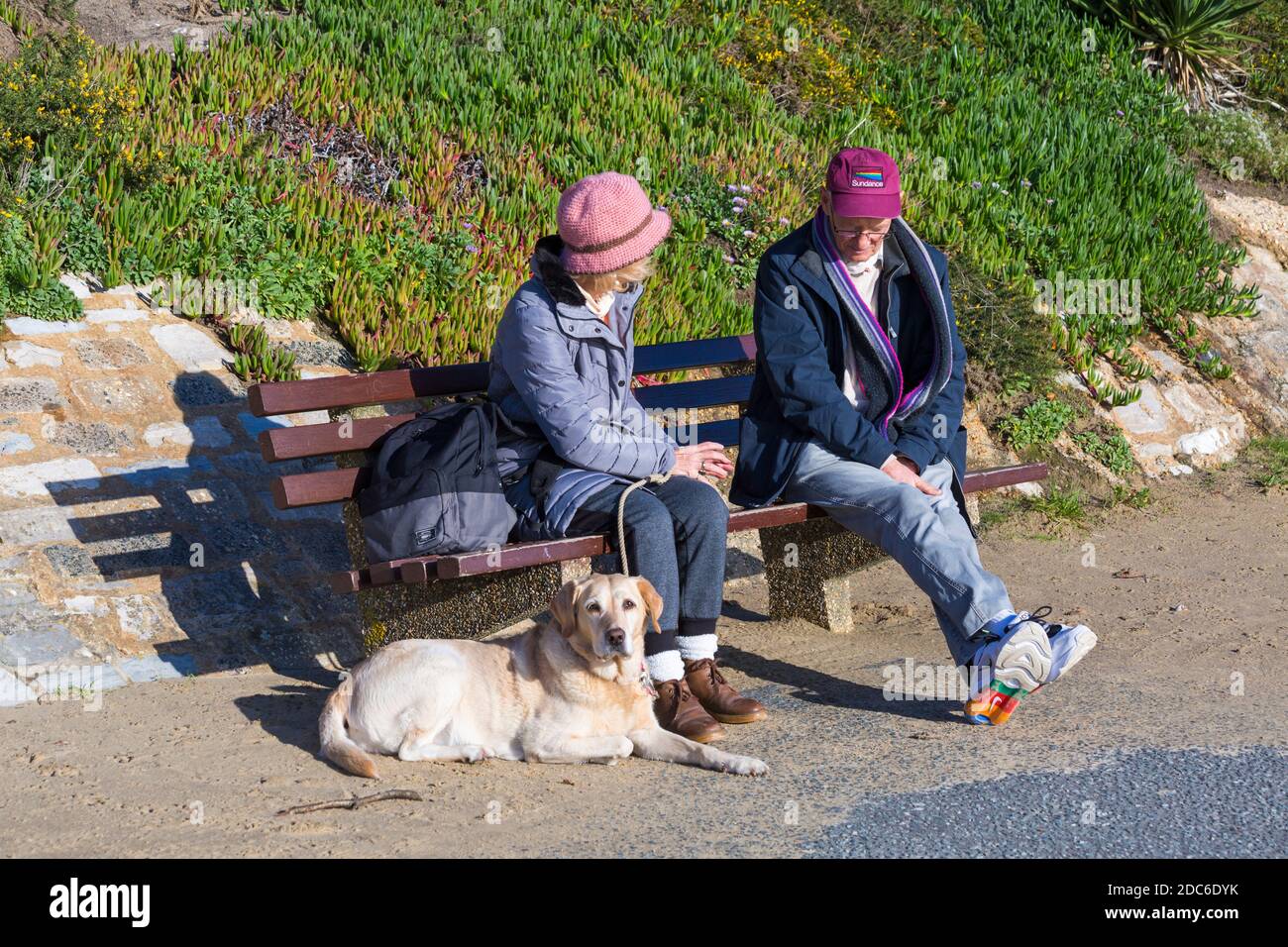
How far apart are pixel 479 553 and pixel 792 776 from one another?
1.19 metres

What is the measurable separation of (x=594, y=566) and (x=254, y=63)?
5077 millimetres

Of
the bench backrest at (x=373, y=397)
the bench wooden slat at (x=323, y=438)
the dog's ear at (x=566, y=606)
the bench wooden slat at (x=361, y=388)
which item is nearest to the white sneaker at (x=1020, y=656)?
the dog's ear at (x=566, y=606)

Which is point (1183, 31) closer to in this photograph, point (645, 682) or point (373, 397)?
point (373, 397)

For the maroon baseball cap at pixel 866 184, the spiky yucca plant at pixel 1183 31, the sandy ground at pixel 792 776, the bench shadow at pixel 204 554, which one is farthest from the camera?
the spiky yucca plant at pixel 1183 31

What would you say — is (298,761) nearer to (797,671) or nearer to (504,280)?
(797,671)

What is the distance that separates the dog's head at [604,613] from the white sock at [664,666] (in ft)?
0.95

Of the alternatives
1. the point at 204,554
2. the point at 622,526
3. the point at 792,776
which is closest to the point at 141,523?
the point at 204,554

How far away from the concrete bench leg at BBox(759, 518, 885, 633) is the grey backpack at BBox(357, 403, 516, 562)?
1.45 m

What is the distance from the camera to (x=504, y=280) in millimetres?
7668

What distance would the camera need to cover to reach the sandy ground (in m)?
3.65

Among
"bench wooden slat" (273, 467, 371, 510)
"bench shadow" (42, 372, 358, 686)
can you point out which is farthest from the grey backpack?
"bench shadow" (42, 372, 358, 686)

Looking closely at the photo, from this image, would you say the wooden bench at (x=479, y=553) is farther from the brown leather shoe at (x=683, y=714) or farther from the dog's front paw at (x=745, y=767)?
the dog's front paw at (x=745, y=767)

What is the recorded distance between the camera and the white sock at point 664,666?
465 centimetres

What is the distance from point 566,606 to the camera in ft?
14.1
